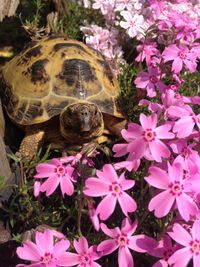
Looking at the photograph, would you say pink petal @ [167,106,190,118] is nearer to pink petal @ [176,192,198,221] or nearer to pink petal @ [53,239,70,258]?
pink petal @ [176,192,198,221]

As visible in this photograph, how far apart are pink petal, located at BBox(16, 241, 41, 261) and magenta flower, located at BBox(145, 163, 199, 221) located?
0.45 m

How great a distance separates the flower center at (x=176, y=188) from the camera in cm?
198

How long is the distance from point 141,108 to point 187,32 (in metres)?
0.60

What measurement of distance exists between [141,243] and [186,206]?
246mm

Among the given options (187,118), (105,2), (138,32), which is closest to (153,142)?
(187,118)

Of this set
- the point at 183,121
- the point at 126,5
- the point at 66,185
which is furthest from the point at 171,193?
the point at 126,5

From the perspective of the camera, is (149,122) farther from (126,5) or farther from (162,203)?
(126,5)

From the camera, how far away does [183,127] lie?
222 centimetres

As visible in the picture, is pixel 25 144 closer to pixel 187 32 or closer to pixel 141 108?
pixel 141 108

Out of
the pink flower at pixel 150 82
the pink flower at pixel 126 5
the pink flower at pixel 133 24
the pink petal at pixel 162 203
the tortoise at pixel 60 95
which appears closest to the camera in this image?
the pink petal at pixel 162 203

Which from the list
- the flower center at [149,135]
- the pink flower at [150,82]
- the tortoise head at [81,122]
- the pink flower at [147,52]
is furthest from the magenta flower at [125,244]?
the pink flower at [147,52]

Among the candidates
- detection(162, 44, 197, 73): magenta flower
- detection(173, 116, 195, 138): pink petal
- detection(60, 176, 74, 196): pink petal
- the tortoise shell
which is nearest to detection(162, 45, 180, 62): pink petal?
detection(162, 44, 197, 73): magenta flower

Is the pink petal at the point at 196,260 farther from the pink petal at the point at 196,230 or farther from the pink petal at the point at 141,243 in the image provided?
the pink petal at the point at 141,243

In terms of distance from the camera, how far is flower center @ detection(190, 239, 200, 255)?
6.44ft
